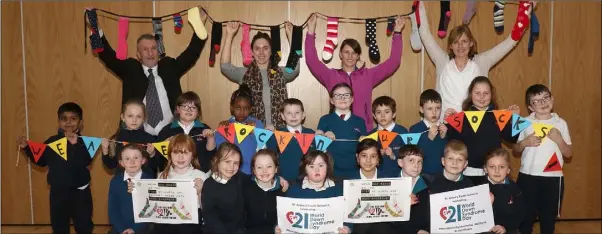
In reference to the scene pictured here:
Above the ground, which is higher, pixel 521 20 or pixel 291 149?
pixel 521 20

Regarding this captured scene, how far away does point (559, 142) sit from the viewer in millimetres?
4684

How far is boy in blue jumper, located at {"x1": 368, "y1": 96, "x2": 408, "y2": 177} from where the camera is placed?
4594 millimetres

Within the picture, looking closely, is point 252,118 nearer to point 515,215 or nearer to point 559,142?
point 515,215

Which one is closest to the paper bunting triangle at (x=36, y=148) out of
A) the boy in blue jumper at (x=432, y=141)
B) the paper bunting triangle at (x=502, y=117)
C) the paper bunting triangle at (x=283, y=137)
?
the paper bunting triangle at (x=283, y=137)

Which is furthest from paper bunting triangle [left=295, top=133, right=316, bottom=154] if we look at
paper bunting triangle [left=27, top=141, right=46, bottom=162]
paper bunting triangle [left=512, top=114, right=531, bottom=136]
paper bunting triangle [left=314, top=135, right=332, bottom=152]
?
paper bunting triangle [left=27, top=141, right=46, bottom=162]

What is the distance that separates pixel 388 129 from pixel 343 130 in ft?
1.29

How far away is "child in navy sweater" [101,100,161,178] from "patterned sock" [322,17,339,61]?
1928 millimetres

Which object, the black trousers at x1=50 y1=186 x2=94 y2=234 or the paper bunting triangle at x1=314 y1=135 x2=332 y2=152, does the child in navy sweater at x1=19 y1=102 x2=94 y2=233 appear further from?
the paper bunting triangle at x1=314 y1=135 x2=332 y2=152

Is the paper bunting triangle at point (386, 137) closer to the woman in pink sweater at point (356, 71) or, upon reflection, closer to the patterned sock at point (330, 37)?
the woman in pink sweater at point (356, 71)

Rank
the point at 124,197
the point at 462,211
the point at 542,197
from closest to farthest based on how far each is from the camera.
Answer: the point at 462,211
the point at 124,197
the point at 542,197

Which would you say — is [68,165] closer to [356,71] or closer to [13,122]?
[13,122]

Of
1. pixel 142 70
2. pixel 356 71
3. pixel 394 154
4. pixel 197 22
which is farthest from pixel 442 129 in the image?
pixel 142 70

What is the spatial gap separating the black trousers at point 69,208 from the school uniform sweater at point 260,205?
174 centimetres

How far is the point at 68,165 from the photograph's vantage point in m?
4.84
